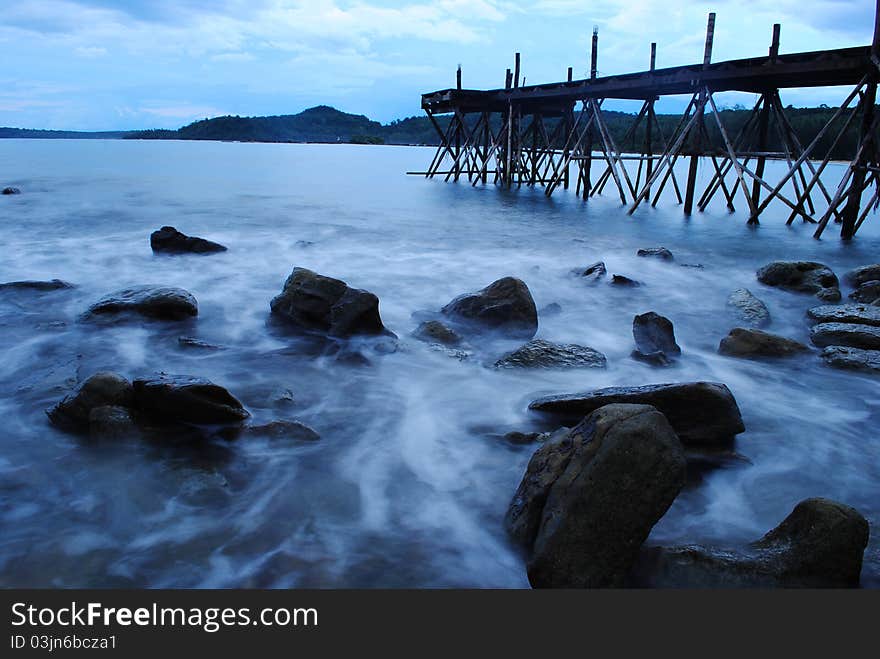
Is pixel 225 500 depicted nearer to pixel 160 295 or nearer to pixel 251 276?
pixel 160 295

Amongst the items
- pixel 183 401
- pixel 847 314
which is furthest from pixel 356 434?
pixel 847 314

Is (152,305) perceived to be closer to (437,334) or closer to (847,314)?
(437,334)

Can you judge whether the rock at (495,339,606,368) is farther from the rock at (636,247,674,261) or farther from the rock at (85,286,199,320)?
the rock at (636,247,674,261)

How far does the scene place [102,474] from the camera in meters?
3.89

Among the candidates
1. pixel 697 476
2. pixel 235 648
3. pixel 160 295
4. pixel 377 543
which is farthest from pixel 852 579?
pixel 160 295

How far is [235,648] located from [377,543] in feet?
3.79

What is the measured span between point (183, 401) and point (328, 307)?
2413 millimetres

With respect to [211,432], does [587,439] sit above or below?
above

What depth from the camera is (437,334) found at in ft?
21.6

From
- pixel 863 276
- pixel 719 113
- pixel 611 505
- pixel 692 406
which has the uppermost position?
pixel 719 113

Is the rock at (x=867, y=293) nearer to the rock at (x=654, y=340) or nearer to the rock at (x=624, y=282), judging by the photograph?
the rock at (x=624, y=282)

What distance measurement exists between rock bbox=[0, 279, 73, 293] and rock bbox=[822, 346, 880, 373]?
27.8ft

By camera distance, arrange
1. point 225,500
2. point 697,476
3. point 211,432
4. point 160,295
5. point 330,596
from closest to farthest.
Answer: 1. point 330,596
2. point 225,500
3. point 697,476
4. point 211,432
5. point 160,295

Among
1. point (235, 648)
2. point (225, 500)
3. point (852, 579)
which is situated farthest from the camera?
point (225, 500)
